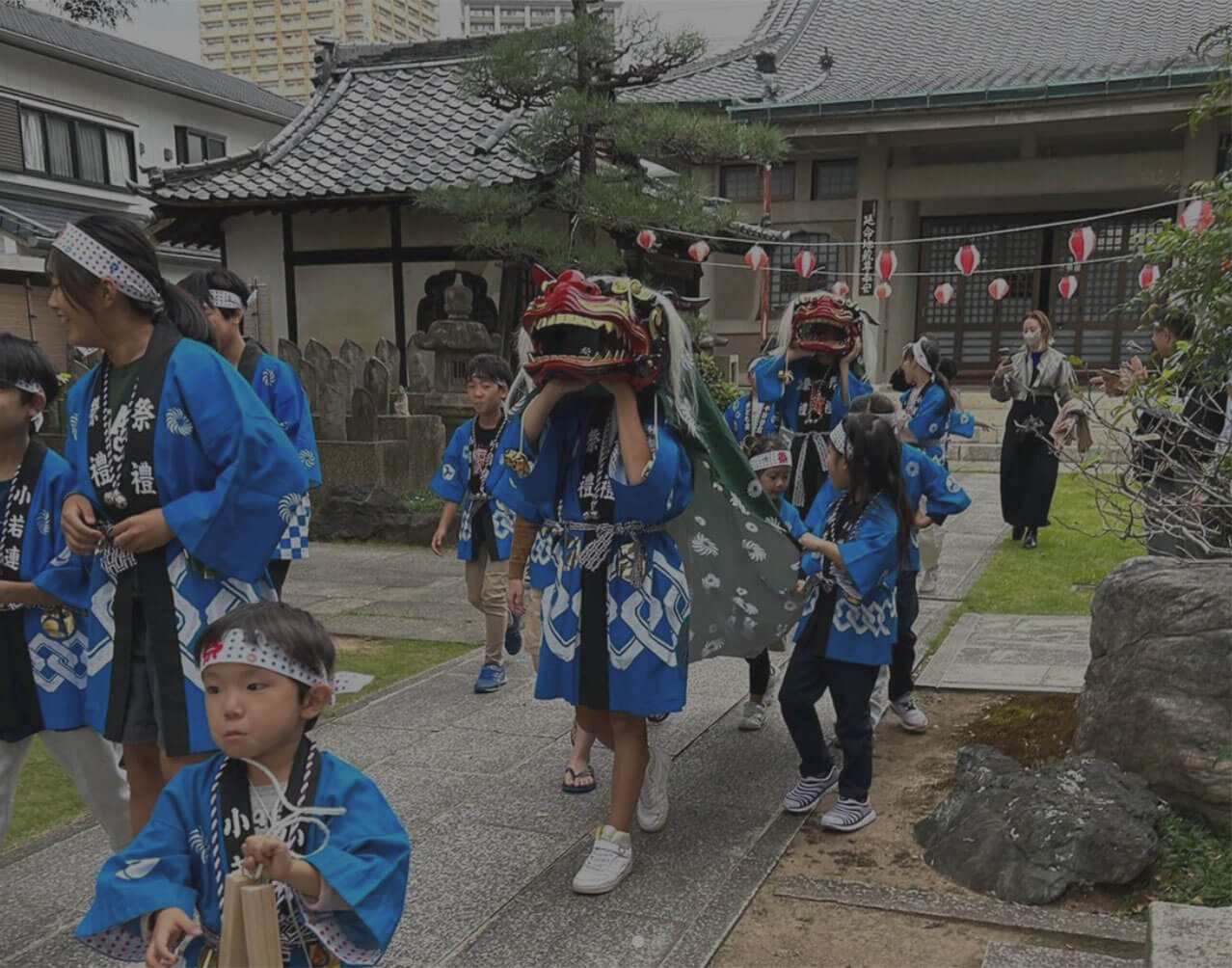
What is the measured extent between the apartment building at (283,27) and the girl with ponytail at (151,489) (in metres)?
65.7

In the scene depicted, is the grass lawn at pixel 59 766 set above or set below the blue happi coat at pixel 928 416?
below

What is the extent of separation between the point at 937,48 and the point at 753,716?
65.5ft

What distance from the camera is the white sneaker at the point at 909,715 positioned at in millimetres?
4621

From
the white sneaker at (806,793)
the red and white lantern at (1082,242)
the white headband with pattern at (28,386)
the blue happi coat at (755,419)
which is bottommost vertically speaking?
the white sneaker at (806,793)

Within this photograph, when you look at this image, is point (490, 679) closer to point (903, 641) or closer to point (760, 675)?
point (760, 675)

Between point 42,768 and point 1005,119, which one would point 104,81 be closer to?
point 1005,119

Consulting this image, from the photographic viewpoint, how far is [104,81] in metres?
21.2

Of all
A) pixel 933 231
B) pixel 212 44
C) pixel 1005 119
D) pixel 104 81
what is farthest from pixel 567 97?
pixel 212 44

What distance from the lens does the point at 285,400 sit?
4.58 meters

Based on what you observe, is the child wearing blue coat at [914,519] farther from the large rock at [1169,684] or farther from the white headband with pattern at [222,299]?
the white headband with pattern at [222,299]

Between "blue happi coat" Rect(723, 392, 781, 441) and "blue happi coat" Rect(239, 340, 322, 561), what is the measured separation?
7.11ft

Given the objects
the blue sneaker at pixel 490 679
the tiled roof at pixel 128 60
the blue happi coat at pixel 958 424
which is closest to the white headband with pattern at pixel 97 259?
the blue sneaker at pixel 490 679

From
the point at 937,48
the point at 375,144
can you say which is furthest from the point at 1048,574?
the point at 937,48

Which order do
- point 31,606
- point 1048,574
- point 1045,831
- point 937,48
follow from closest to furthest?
point 31,606
point 1045,831
point 1048,574
point 937,48
